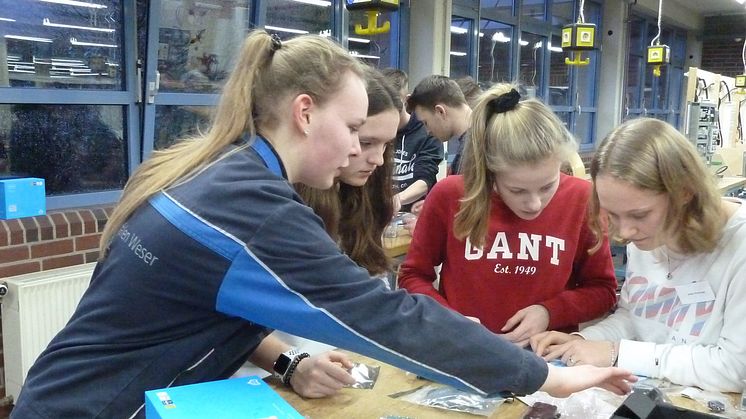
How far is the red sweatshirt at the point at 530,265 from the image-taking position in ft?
5.06

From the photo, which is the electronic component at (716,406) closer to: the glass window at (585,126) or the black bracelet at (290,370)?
the black bracelet at (290,370)

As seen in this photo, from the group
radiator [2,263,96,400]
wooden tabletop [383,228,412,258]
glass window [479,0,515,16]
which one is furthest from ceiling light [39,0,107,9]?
glass window [479,0,515,16]

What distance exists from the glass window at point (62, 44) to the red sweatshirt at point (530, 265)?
218cm

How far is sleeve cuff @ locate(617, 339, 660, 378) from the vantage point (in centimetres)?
126

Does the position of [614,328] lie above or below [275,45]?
below

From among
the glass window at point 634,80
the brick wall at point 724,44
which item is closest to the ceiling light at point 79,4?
the glass window at point 634,80

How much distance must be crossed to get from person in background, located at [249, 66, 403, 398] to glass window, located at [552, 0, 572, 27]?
240 inches

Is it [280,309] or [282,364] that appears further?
[282,364]

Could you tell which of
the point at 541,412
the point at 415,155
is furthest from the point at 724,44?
the point at 541,412

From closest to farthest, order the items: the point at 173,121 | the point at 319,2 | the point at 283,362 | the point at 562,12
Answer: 1. the point at 283,362
2. the point at 173,121
3. the point at 319,2
4. the point at 562,12

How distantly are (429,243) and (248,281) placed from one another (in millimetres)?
835

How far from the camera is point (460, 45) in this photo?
19.3ft

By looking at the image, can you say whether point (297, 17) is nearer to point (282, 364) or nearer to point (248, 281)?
point (282, 364)

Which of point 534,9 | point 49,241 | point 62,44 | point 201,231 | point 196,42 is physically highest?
point 534,9
